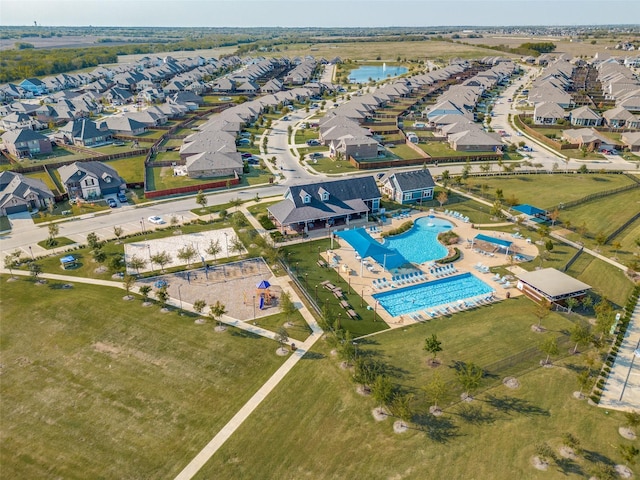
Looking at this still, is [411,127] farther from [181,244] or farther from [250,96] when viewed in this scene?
[181,244]

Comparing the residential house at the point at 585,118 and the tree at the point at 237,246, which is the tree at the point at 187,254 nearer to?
the tree at the point at 237,246

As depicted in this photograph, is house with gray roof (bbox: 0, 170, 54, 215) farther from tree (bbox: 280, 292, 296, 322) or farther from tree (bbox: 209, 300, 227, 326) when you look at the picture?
tree (bbox: 280, 292, 296, 322)

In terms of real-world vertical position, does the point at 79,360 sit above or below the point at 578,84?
below

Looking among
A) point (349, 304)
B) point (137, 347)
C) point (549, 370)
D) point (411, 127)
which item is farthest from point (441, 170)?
point (137, 347)

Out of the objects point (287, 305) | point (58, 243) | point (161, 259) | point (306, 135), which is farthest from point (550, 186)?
point (58, 243)

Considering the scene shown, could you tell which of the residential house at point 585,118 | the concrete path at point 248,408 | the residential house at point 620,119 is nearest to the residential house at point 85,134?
the concrete path at point 248,408

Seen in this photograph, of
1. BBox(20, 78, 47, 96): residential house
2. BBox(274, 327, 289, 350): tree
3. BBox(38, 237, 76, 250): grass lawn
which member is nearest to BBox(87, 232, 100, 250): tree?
BBox(38, 237, 76, 250): grass lawn
